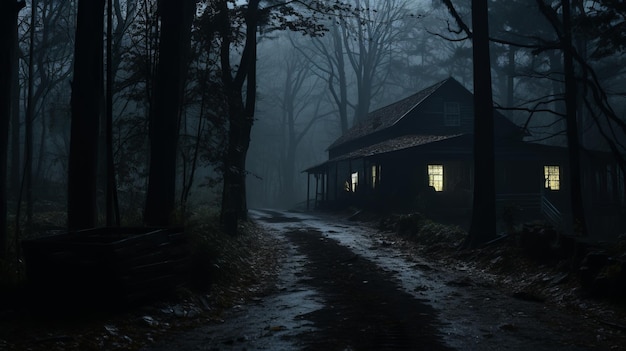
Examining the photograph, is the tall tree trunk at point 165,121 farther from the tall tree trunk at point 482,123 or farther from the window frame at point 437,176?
the window frame at point 437,176

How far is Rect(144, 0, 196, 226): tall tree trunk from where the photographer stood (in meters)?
11.4

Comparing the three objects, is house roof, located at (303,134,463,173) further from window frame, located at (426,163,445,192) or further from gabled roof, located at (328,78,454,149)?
gabled roof, located at (328,78,454,149)

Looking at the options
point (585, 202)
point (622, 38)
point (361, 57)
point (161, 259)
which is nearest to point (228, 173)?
point (161, 259)

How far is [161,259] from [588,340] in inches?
220

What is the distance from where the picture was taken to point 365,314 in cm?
788

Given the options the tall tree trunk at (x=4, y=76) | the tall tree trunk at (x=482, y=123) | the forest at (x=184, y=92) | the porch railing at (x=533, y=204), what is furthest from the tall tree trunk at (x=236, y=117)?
the porch railing at (x=533, y=204)

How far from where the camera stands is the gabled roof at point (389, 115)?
38.9m

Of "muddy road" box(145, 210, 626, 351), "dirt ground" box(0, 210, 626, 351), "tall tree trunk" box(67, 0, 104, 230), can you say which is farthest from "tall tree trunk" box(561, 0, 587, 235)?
"tall tree trunk" box(67, 0, 104, 230)

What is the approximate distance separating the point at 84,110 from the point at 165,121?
2225 millimetres

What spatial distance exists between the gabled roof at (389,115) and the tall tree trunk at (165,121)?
2790 centimetres

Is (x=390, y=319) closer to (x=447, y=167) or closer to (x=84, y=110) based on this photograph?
(x=84, y=110)

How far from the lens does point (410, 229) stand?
20.3 m

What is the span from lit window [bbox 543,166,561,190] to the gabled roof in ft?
29.4

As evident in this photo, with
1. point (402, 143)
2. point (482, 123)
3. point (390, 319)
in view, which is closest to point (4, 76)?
point (390, 319)
